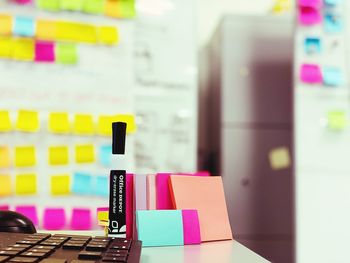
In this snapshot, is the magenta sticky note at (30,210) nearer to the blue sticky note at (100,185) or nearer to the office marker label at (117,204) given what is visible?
the blue sticky note at (100,185)

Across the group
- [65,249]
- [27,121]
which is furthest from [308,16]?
[65,249]

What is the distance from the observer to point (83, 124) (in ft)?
7.06

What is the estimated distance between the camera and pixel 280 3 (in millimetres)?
2979

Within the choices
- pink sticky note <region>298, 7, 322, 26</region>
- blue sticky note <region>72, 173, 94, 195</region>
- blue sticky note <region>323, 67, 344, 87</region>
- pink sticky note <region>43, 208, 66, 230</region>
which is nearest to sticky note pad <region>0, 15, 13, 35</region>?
blue sticky note <region>72, 173, 94, 195</region>

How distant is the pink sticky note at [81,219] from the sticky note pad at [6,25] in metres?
0.86

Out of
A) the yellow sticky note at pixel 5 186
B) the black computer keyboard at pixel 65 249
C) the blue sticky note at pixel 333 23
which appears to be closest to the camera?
the black computer keyboard at pixel 65 249

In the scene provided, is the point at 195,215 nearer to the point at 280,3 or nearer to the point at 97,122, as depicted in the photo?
the point at 97,122

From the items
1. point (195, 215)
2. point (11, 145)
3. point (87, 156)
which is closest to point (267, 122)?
point (87, 156)

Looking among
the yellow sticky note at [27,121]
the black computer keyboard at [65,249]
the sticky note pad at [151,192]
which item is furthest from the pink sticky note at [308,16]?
the black computer keyboard at [65,249]

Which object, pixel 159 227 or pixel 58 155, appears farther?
pixel 58 155

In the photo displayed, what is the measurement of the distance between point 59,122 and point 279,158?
4.05 ft

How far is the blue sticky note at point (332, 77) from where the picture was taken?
2.25 metres

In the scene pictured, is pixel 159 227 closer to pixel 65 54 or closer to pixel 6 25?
pixel 65 54

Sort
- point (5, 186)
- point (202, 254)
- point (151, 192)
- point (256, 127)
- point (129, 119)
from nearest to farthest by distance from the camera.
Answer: point (202, 254) → point (151, 192) → point (5, 186) → point (129, 119) → point (256, 127)
